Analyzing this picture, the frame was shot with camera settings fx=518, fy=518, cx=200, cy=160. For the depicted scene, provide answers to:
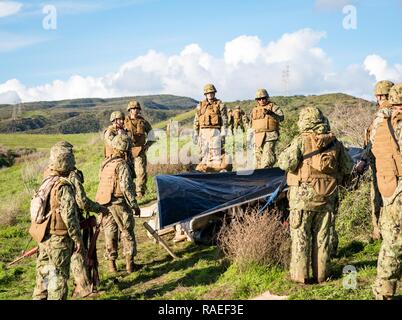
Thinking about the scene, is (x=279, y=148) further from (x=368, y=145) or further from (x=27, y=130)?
(x=27, y=130)

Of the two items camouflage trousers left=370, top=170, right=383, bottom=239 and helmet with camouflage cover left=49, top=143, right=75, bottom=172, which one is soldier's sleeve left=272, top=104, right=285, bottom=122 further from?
helmet with camouflage cover left=49, top=143, right=75, bottom=172

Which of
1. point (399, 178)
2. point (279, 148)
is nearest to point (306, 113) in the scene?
point (399, 178)

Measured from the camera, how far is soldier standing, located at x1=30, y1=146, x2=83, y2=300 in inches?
229

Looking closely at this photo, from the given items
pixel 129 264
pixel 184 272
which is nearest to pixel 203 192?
pixel 184 272

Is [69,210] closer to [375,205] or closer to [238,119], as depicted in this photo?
[375,205]

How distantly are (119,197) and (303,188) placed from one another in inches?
118

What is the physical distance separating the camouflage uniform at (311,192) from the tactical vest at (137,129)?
678 cm

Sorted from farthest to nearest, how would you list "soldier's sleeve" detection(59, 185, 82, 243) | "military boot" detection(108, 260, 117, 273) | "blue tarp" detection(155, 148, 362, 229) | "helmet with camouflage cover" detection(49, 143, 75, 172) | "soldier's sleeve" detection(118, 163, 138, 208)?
"blue tarp" detection(155, 148, 362, 229) → "military boot" detection(108, 260, 117, 273) → "soldier's sleeve" detection(118, 163, 138, 208) → "helmet with camouflage cover" detection(49, 143, 75, 172) → "soldier's sleeve" detection(59, 185, 82, 243)

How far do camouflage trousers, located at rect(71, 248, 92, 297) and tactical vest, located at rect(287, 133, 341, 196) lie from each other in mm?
2799

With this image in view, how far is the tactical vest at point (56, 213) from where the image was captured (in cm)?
582

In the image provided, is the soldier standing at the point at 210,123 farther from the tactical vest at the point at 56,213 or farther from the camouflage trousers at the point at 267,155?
the tactical vest at the point at 56,213

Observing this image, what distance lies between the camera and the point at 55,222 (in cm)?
583

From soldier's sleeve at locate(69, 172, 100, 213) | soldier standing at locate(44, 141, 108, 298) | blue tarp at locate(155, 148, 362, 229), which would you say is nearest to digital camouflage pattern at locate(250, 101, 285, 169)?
blue tarp at locate(155, 148, 362, 229)

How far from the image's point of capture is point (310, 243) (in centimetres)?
630
